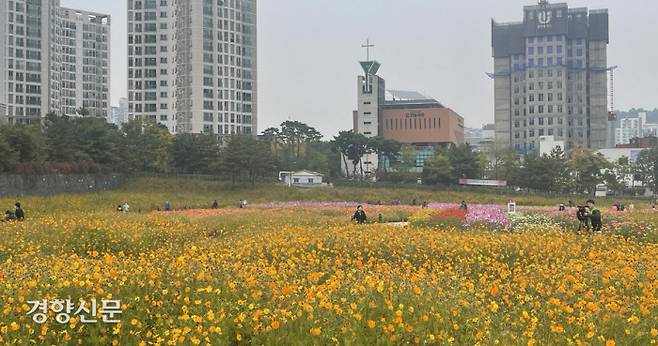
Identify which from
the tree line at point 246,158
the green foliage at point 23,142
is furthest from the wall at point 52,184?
the green foliage at point 23,142

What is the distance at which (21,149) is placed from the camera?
47.5 meters

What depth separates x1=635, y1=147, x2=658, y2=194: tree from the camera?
90312 mm

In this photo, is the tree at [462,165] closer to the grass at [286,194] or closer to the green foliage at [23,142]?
the grass at [286,194]

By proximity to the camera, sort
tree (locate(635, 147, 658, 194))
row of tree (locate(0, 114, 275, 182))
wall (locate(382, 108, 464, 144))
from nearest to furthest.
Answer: row of tree (locate(0, 114, 275, 182))
tree (locate(635, 147, 658, 194))
wall (locate(382, 108, 464, 144))

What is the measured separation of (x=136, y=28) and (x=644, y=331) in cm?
12891

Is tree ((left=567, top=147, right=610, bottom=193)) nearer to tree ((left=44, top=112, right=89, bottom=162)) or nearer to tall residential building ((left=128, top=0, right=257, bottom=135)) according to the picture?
tree ((left=44, top=112, right=89, bottom=162))

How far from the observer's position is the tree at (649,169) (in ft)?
296

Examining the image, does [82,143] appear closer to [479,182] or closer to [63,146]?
[63,146]

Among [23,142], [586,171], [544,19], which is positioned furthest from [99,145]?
[544,19]

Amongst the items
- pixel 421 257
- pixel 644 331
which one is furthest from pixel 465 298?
pixel 421 257

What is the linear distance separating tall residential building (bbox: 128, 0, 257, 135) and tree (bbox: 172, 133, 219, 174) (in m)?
41.0

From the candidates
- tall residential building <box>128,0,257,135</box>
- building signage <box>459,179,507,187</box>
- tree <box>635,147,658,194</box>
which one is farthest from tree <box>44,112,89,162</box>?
tree <box>635,147,658,194</box>

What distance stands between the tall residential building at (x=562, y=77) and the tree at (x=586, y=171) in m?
67.7

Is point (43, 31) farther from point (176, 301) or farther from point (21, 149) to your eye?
point (176, 301)
